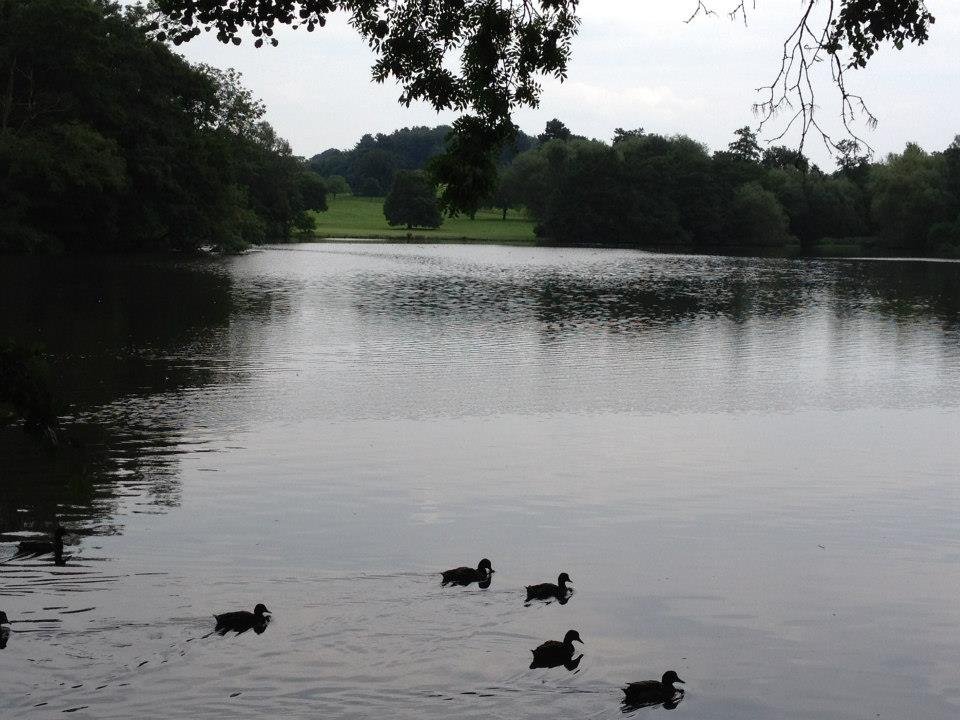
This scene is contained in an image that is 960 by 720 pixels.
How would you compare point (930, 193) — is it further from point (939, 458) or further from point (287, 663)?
point (287, 663)

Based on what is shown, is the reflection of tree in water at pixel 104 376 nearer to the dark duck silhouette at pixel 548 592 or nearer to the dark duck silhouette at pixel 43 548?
the dark duck silhouette at pixel 43 548

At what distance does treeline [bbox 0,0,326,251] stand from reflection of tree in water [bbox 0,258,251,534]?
13.7 m

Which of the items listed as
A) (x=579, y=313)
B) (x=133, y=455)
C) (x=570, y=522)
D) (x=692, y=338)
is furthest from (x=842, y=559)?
(x=579, y=313)

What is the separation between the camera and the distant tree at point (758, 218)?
147 m

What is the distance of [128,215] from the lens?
285ft

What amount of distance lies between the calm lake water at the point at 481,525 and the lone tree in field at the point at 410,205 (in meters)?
130

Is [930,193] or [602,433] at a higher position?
[930,193]

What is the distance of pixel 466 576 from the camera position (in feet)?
44.5

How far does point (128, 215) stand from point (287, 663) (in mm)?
80283

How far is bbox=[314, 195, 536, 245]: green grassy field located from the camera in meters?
146

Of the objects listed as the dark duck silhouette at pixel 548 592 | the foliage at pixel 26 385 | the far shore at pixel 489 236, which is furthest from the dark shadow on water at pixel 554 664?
the far shore at pixel 489 236

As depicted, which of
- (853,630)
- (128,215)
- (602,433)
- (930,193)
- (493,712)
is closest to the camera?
(493,712)

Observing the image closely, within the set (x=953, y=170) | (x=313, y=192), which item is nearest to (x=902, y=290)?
(x=953, y=170)

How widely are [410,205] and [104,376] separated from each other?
141m
